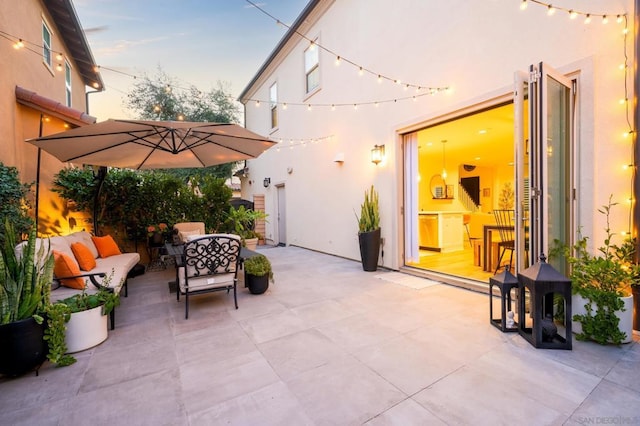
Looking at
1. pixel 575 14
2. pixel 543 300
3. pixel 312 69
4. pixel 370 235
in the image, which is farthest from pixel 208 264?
pixel 312 69

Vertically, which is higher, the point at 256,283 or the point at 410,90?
the point at 410,90

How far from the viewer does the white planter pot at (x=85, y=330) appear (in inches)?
93.9

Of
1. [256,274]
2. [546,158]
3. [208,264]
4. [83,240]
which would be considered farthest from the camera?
[83,240]

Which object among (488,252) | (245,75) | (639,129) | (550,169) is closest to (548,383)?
(550,169)

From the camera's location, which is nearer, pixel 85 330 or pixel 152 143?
pixel 85 330

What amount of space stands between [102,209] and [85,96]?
6418mm

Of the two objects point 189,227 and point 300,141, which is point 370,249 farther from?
point 300,141

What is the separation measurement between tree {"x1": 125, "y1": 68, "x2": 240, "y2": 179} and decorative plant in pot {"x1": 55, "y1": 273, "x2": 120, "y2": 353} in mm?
7385

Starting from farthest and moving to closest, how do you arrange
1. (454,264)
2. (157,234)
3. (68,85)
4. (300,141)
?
1. (300,141)
2. (68,85)
3. (157,234)
4. (454,264)

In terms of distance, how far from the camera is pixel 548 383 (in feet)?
6.16

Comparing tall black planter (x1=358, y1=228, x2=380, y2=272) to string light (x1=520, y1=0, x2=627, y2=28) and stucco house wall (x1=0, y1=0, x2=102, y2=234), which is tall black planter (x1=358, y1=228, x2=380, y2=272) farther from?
stucco house wall (x1=0, y1=0, x2=102, y2=234)

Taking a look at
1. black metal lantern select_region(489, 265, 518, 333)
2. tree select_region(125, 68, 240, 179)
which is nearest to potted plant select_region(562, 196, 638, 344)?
black metal lantern select_region(489, 265, 518, 333)

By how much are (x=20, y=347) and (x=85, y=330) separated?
1.46 feet

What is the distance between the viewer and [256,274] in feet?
12.6
